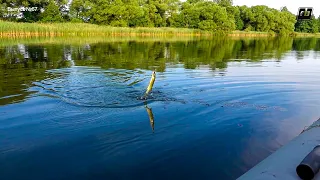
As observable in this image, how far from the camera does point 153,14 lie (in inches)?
2908

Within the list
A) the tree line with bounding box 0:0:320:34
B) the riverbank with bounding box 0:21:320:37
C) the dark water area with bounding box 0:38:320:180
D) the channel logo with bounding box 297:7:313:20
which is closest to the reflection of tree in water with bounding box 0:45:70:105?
the dark water area with bounding box 0:38:320:180

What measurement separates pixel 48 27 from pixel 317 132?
4111cm

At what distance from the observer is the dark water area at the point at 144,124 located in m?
4.66

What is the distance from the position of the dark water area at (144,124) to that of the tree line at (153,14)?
57.2 metres

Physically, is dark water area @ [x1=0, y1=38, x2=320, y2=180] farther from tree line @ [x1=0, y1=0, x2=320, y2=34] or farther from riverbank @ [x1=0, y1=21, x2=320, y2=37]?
tree line @ [x1=0, y1=0, x2=320, y2=34]

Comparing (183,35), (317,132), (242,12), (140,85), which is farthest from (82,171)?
(242,12)

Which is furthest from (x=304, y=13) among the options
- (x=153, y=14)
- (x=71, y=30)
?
(x=153, y=14)

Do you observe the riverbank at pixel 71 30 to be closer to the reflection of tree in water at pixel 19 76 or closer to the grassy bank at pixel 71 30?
the grassy bank at pixel 71 30

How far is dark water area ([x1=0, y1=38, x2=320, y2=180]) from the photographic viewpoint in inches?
183

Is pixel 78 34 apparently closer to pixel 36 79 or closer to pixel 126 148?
pixel 36 79

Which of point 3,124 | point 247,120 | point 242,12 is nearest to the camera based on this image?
point 3,124

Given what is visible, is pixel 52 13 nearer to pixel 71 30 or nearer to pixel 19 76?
pixel 71 30

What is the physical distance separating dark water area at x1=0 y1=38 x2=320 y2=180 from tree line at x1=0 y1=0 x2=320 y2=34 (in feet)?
188

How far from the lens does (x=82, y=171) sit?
14.7 ft
